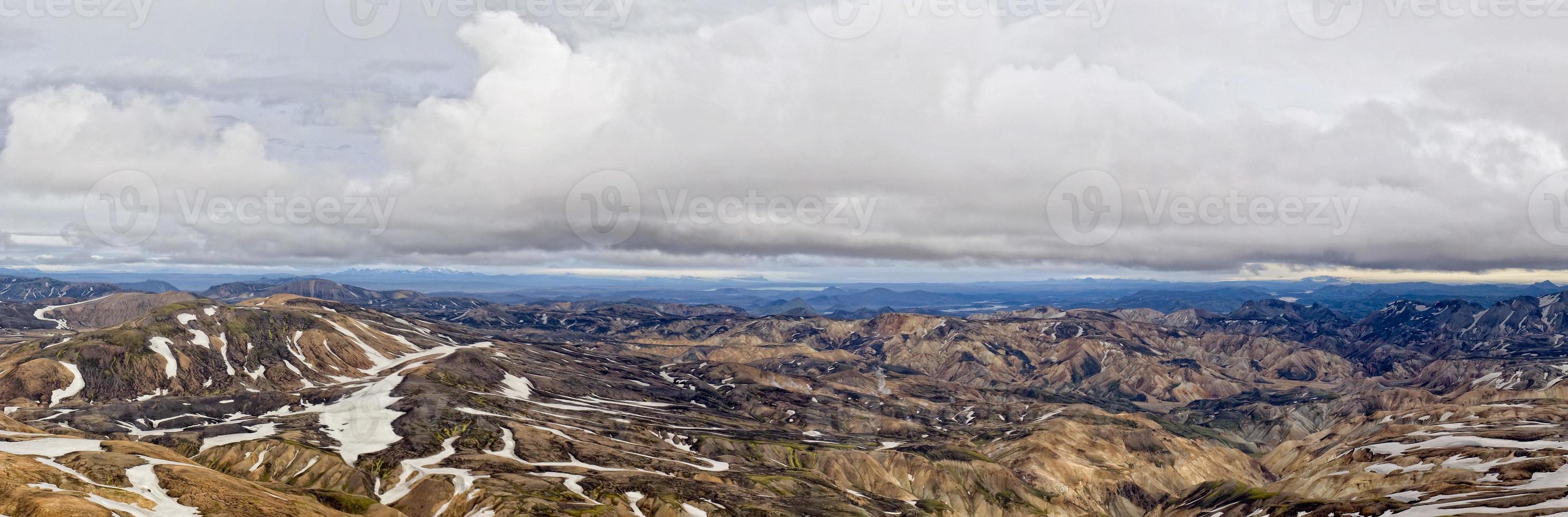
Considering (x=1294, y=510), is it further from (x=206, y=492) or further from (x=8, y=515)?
(x=8, y=515)

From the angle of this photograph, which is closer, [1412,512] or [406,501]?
[1412,512]

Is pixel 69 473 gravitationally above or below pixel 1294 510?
above

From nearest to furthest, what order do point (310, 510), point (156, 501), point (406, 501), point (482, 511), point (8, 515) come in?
point (8, 515) < point (156, 501) < point (310, 510) < point (482, 511) < point (406, 501)

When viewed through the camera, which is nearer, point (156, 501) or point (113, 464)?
point (156, 501)

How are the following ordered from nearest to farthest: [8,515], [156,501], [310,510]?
[8,515], [156,501], [310,510]

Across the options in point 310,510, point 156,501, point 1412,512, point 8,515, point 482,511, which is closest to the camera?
point 8,515

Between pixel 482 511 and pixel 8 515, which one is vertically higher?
pixel 8 515

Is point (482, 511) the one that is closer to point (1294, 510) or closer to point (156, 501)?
point (156, 501)

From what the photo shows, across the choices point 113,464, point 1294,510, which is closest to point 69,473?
→ point 113,464

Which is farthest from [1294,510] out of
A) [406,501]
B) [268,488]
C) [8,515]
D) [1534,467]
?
[8,515]
